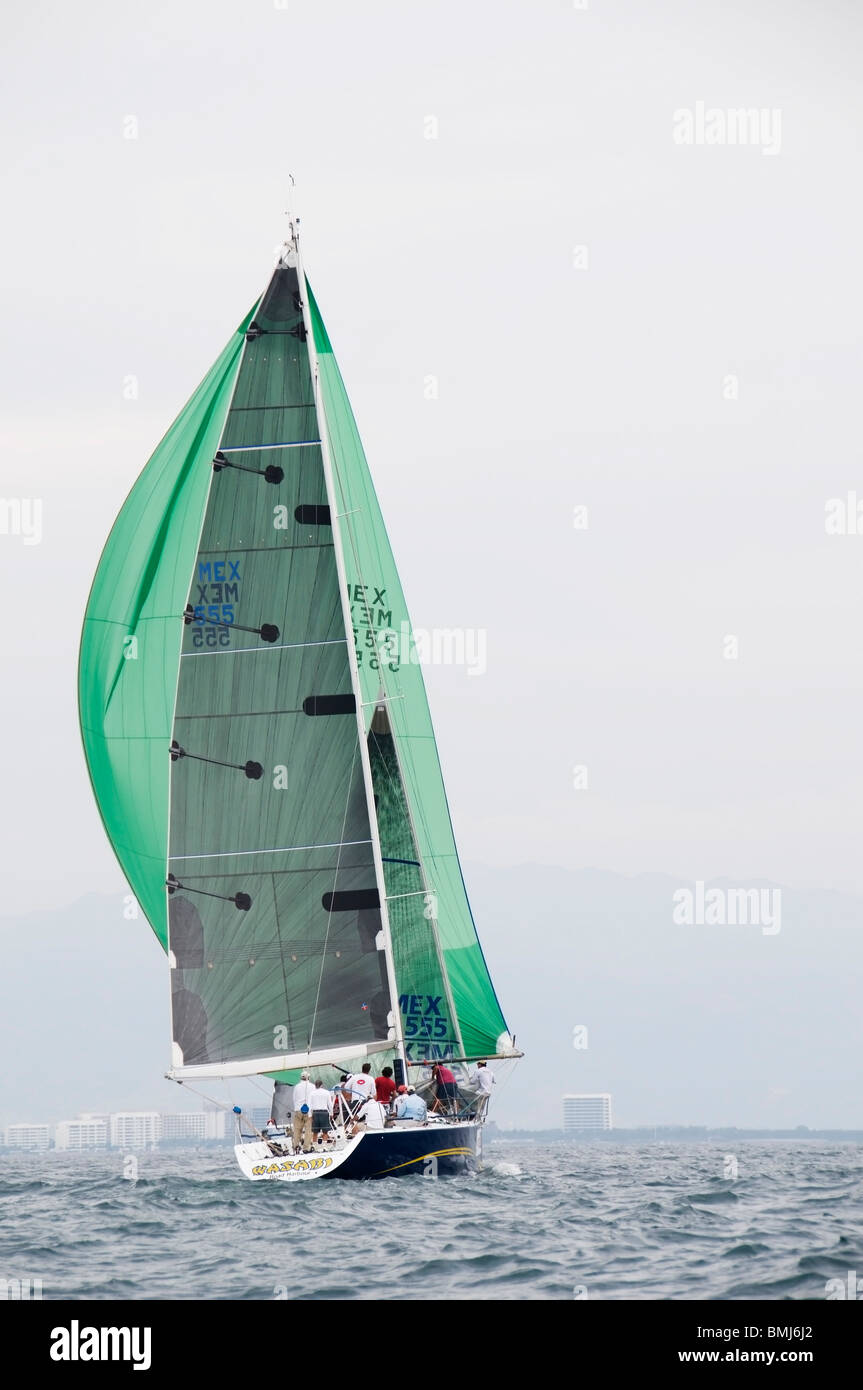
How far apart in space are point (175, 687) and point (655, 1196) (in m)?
10.4

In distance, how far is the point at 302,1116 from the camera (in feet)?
80.5

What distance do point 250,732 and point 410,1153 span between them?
6642 mm

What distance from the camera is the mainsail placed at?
26.8 meters

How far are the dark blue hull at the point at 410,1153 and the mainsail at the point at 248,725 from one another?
226cm

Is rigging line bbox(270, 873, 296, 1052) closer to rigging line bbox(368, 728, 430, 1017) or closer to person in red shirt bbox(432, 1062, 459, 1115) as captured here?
rigging line bbox(368, 728, 430, 1017)

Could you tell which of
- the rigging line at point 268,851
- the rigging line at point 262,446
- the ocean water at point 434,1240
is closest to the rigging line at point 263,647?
the rigging line at point 262,446

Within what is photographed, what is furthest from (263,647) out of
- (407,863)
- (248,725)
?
(407,863)

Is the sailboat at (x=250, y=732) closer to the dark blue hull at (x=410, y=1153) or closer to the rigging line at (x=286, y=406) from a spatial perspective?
the rigging line at (x=286, y=406)

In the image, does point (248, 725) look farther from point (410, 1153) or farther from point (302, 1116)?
point (410, 1153)

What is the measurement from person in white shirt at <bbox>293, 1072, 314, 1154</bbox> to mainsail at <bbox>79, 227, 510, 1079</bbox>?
2.27m

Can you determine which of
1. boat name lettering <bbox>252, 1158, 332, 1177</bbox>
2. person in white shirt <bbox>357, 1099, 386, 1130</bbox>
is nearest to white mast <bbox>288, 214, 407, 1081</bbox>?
person in white shirt <bbox>357, 1099, 386, 1130</bbox>
